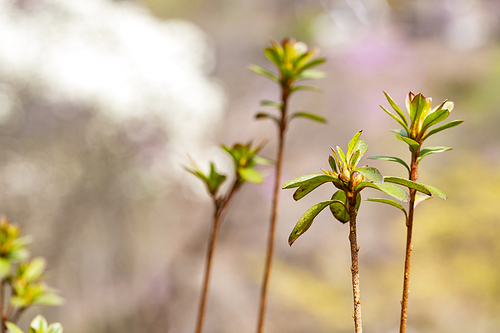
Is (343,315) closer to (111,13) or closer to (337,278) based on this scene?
(337,278)

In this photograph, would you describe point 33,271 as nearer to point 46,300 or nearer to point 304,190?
point 46,300

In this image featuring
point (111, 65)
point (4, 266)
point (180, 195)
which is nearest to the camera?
point (4, 266)

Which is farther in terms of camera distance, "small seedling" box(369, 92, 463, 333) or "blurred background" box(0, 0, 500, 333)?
"blurred background" box(0, 0, 500, 333)

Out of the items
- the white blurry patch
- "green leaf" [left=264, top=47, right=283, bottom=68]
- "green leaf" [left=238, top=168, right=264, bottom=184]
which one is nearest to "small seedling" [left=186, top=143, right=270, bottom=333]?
"green leaf" [left=238, top=168, right=264, bottom=184]

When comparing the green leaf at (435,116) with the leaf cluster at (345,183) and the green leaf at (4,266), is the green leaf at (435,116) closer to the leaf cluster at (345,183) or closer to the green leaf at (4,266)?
the leaf cluster at (345,183)

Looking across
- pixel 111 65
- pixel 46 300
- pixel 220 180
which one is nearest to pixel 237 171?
pixel 220 180

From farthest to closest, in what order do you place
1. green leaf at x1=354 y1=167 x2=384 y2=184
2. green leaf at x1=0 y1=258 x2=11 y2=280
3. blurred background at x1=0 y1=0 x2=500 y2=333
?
blurred background at x1=0 y1=0 x2=500 y2=333 < green leaf at x1=0 y1=258 x2=11 y2=280 < green leaf at x1=354 y1=167 x2=384 y2=184

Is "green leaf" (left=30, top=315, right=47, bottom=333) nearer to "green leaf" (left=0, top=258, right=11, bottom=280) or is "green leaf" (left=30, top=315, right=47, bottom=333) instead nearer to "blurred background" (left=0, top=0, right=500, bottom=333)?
"green leaf" (left=0, top=258, right=11, bottom=280)

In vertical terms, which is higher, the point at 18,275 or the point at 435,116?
the point at 435,116
